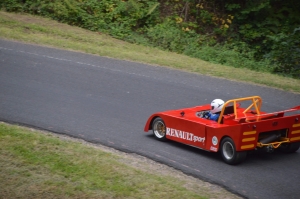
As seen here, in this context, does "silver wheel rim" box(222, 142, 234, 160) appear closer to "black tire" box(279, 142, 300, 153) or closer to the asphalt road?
the asphalt road

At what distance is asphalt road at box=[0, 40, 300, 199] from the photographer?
8.39m

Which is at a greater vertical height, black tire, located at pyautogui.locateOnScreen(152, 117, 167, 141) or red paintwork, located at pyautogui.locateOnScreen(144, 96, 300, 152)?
red paintwork, located at pyautogui.locateOnScreen(144, 96, 300, 152)

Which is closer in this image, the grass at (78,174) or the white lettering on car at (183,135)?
the grass at (78,174)

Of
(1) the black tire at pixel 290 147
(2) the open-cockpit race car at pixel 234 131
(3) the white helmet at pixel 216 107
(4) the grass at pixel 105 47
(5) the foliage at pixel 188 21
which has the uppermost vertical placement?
(5) the foliage at pixel 188 21

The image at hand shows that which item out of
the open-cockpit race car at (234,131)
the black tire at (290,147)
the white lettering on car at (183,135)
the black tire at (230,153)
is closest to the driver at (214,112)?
the open-cockpit race car at (234,131)

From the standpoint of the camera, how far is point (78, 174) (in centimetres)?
761

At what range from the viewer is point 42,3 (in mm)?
21375

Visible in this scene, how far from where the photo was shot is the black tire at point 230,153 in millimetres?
8539

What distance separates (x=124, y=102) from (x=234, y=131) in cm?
404

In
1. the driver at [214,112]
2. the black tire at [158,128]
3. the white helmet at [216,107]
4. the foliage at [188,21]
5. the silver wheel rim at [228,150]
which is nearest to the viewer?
the silver wheel rim at [228,150]

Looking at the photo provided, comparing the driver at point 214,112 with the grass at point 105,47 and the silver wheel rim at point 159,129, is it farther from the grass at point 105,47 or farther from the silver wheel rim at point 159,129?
the grass at point 105,47

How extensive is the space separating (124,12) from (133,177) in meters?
14.6

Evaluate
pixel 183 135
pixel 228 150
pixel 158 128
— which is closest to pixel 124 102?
pixel 158 128

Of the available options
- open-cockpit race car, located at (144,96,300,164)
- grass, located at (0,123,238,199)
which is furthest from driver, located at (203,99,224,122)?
grass, located at (0,123,238,199)
